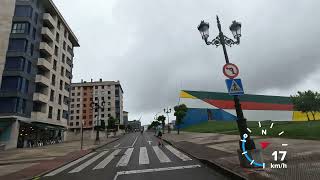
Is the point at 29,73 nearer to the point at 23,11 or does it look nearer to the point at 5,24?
the point at 5,24

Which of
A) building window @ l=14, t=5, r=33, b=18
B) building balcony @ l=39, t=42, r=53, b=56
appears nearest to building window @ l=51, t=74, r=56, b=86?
building balcony @ l=39, t=42, r=53, b=56

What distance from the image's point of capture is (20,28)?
36.4 m

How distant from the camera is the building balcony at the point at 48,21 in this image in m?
42.2

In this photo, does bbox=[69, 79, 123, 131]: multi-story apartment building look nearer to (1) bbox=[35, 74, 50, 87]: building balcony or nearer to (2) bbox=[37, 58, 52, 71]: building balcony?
(2) bbox=[37, 58, 52, 71]: building balcony

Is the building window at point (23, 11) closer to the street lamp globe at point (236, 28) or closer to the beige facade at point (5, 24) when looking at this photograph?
the beige facade at point (5, 24)

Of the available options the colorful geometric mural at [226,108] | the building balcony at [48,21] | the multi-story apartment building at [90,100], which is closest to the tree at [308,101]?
the colorful geometric mural at [226,108]

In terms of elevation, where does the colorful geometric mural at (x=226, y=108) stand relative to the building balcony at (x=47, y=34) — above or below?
below

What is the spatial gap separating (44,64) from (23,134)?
11195mm

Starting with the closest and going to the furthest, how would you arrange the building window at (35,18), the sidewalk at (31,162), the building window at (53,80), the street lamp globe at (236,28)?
the street lamp globe at (236,28), the sidewalk at (31,162), the building window at (35,18), the building window at (53,80)

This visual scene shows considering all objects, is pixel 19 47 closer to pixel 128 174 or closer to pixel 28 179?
pixel 28 179

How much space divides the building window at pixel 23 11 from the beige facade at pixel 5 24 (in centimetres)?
66

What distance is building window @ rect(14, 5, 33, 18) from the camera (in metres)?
37.0

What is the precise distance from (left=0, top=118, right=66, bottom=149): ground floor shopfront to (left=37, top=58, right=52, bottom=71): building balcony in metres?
9.04

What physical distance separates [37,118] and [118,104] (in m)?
75.3
